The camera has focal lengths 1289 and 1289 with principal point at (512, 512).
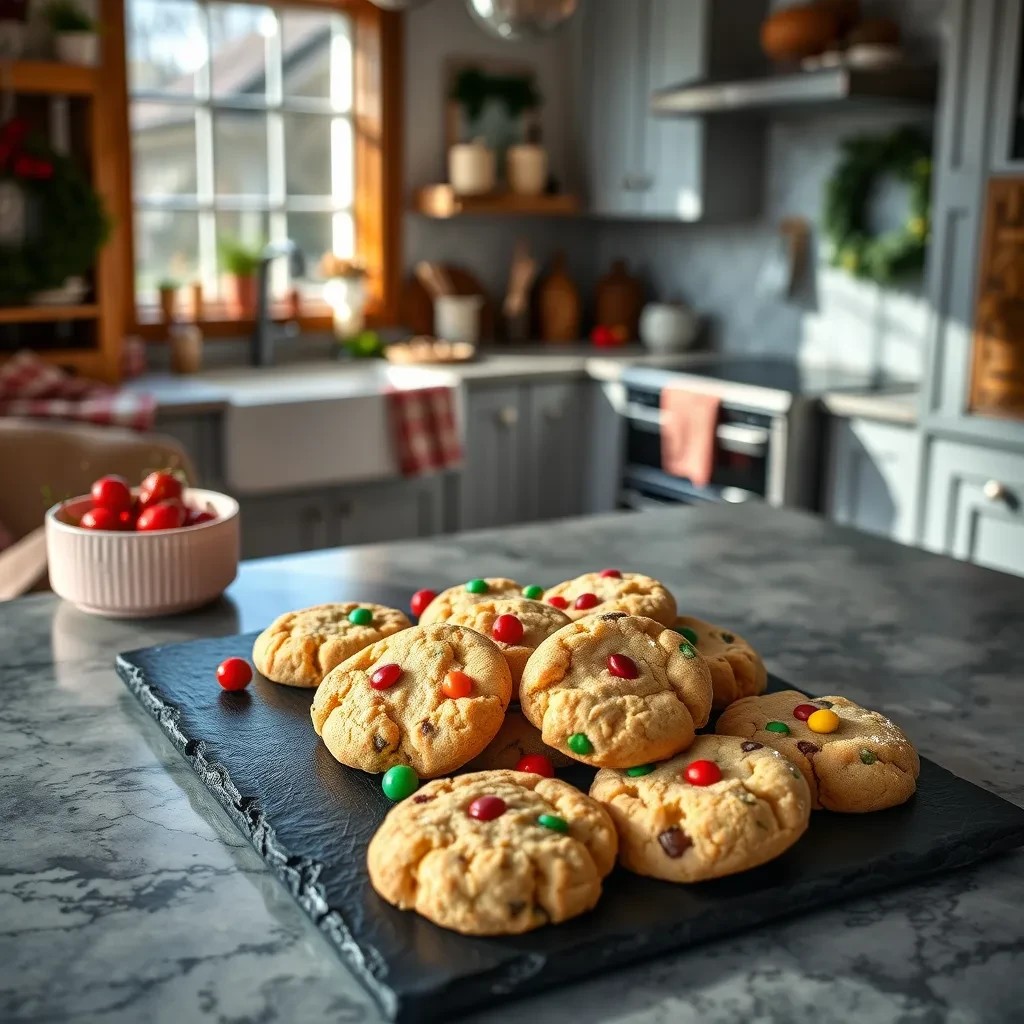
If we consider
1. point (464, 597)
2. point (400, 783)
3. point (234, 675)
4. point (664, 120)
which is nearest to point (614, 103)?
point (664, 120)

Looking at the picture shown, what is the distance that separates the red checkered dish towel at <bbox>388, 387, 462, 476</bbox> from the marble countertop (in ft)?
6.65

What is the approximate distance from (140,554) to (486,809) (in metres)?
0.84

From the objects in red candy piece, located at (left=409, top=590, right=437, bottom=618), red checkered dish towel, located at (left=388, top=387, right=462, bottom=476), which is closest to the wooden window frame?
red checkered dish towel, located at (left=388, top=387, right=462, bottom=476)

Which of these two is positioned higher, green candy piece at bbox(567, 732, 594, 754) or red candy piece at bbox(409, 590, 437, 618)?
green candy piece at bbox(567, 732, 594, 754)

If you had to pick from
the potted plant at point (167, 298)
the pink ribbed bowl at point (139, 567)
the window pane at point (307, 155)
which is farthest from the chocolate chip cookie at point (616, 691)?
the window pane at point (307, 155)

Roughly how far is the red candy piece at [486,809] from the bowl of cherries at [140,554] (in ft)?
2.65

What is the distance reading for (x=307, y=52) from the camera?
4.61m

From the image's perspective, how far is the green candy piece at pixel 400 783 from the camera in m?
1.11

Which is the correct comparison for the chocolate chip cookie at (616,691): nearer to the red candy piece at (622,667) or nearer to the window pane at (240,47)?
the red candy piece at (622,667)

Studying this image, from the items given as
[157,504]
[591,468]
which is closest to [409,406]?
[591,468]

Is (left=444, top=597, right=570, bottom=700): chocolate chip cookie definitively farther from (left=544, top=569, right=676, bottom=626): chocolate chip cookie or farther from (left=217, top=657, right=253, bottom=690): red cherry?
(left=217, top=657, right=253, bottom=690): red cherry

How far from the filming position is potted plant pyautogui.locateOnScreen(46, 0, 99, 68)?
12.1 ft

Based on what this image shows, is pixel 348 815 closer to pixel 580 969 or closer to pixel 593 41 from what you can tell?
pixel 580 969

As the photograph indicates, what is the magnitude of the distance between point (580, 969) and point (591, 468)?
3645 mm
